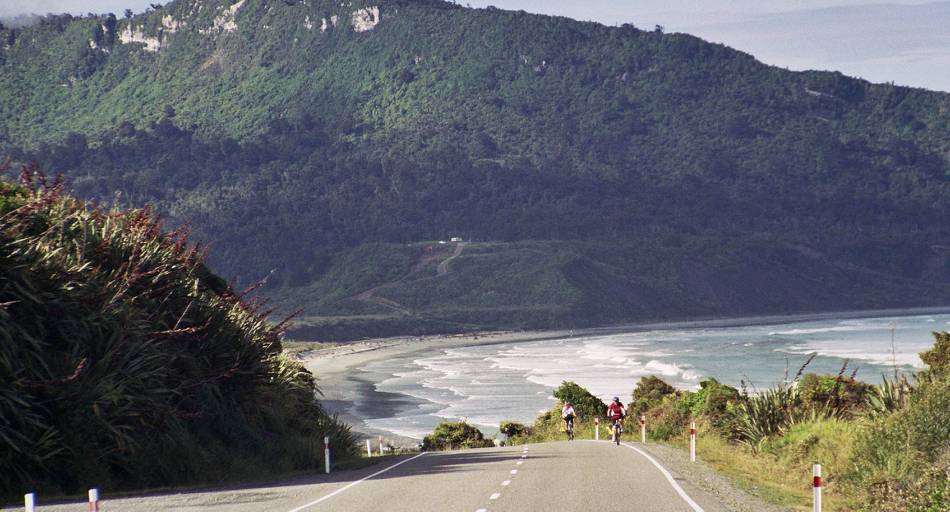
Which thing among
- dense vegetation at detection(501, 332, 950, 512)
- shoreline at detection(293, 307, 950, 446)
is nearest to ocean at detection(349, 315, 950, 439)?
shoreline at detection(293, 307, 950, 446)

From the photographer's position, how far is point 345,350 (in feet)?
434

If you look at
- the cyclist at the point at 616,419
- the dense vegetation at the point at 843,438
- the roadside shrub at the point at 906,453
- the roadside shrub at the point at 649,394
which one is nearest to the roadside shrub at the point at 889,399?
the dense vegetation at the point at 843,438

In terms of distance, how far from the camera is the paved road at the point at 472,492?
53.0 feet

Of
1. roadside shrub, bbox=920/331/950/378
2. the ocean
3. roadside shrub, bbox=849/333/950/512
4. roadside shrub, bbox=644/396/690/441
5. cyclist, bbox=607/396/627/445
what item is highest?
roadside shrub, bbox=920/331/950/378

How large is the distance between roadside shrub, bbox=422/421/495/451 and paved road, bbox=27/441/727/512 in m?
16.7

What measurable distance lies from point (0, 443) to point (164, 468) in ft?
11.6

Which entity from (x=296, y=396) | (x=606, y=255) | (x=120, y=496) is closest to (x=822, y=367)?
(x=296, y=396)

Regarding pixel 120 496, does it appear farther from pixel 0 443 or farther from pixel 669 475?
pixel 669 475

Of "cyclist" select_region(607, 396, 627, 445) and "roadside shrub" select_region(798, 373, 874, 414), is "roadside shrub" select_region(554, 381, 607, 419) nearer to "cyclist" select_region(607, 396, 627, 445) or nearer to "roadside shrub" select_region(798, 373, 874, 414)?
"cyclist" select_region(607, 396, 627, 445)

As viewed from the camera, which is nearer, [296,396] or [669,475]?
[669,475]

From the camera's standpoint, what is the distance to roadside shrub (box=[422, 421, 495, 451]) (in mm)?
40750

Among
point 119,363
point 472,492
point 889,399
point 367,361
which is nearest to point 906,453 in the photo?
point 889,399

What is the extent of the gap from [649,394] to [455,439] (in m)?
8.27

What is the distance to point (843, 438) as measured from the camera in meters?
21.4
